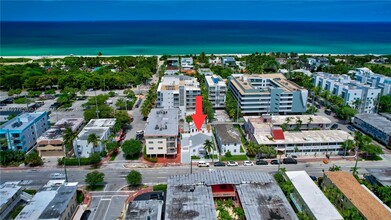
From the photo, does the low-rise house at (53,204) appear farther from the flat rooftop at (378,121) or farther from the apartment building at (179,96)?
the flat rooftop at (378,121)

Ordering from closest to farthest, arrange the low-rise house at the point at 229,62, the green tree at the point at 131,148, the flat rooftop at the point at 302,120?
the green tree at the point at 131,148 → the flat rooftop at the point at 302,120 → the low-rise house at the point at 229,62

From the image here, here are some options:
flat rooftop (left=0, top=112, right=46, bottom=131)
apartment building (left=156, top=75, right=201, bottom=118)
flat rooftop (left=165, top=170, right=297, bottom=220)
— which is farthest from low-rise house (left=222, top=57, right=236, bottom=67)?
flat rooftop (left=165, top=170, right=297, bottom=220)

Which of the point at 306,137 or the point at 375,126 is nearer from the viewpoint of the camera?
the point at 306,137

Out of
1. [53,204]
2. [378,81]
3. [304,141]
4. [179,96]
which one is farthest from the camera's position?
[378,81]

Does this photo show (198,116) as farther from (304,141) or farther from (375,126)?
(375,126)

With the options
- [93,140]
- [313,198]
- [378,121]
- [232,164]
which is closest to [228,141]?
[232,164]

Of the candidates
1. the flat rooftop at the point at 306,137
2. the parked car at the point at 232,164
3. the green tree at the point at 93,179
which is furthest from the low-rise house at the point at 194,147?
the green tree at the point at 93,179

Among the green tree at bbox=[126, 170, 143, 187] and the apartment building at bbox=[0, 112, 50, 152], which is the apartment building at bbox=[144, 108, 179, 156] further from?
the apartment building at bbox=[0, 112, 50, 152]
